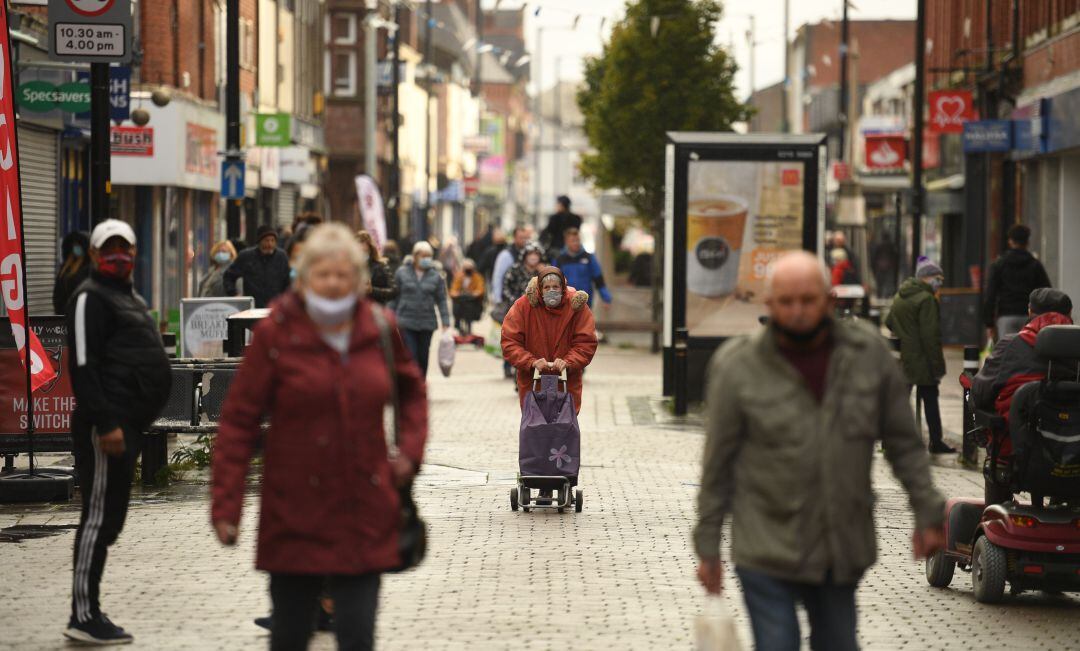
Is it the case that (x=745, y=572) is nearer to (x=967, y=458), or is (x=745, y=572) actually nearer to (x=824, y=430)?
(x=824, y=430)

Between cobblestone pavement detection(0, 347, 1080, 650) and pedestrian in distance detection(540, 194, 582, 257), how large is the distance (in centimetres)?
1114

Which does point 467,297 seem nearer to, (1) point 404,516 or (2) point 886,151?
(2) point 886,151

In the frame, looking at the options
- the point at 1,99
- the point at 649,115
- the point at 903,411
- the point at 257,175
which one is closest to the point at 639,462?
the point at 1,99

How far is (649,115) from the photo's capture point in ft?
118

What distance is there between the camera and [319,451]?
569 centimetres

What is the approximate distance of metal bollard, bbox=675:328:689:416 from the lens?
1966 cm

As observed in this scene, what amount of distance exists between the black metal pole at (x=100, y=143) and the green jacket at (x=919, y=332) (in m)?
6.78

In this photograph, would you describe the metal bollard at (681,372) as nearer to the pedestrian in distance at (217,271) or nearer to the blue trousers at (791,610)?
the pedestrian in distance at (217,271)

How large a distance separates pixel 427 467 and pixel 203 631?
6.49 m

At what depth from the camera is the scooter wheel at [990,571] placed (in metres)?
9.36

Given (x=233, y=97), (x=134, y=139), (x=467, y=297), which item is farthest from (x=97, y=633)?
(x=467, y=297)

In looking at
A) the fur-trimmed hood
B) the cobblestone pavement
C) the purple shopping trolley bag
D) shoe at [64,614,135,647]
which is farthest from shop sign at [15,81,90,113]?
shoe at [64,614,135,647]

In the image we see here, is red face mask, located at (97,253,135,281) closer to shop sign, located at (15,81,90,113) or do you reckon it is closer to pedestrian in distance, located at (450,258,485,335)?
shop sign, located at (15,81,90,113)

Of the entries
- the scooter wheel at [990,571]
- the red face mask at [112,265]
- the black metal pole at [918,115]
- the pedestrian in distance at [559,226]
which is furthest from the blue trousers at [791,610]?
the black metal pole at [918,115]
